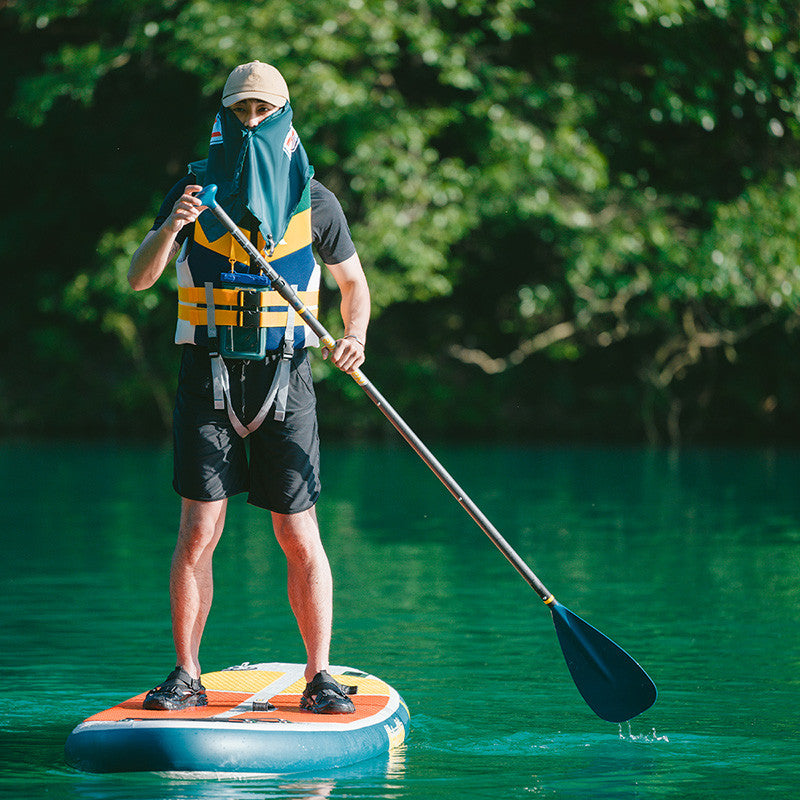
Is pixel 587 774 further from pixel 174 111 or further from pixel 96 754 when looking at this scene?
pixel 174 111

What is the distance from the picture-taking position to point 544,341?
19969mm

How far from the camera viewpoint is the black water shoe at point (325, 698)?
15.7 feet

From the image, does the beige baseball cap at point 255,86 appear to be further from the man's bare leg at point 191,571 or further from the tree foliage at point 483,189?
the tree foliage at point 483,189

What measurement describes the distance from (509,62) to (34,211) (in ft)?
24.8

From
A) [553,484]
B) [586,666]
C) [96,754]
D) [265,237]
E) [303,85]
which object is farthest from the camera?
[303,85]

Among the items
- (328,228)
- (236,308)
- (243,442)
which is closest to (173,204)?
(236,308)

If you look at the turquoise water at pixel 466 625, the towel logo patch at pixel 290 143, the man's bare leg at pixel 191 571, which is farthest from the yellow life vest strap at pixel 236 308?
the turquoise water at pixel 466 625

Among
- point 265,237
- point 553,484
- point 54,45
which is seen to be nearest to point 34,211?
point 54,45

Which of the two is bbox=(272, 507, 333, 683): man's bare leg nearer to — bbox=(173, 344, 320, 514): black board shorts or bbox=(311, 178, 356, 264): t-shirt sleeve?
bbox=(173, 344, 320, 514): black board shorts

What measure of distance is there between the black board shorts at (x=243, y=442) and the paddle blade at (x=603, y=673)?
3.18 feet

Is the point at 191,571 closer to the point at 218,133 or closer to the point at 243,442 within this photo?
the point at 243,442

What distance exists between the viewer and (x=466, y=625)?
695 cm

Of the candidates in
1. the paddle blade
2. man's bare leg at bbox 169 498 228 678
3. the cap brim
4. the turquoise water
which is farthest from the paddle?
man's bare leg at bbox 169 498 228 678

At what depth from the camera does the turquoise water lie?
4480 mm
